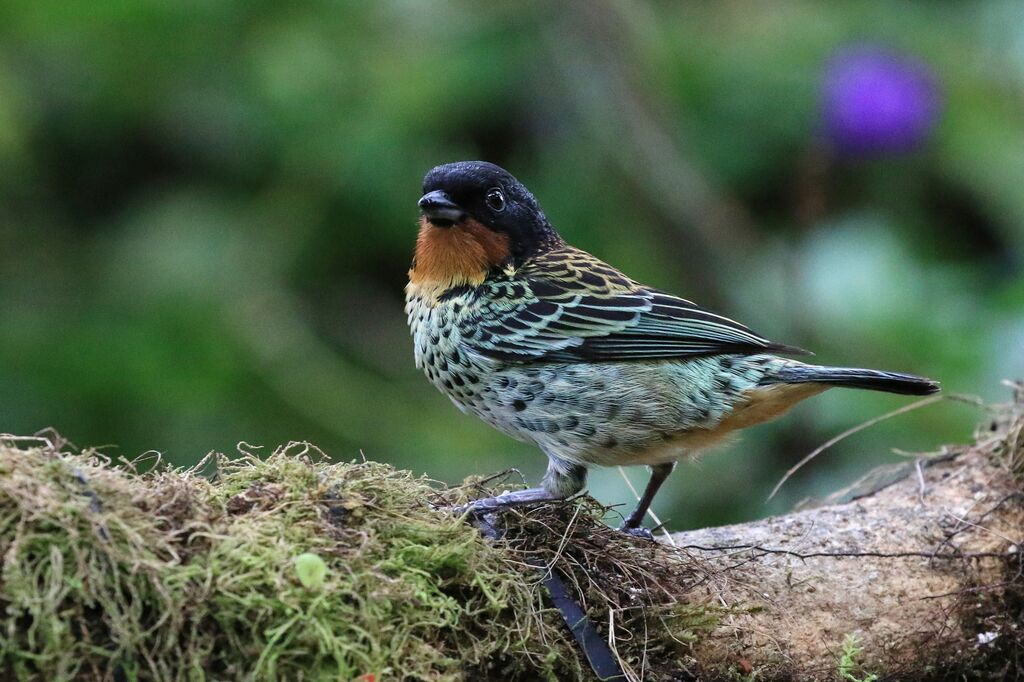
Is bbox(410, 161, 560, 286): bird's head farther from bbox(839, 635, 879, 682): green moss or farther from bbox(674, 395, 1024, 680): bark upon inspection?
bbox(839, 635, 879, 682): green moss

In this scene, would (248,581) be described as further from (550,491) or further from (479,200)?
(479,200)

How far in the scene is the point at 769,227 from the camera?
8.48m

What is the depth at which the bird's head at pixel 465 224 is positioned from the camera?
4.26 metres

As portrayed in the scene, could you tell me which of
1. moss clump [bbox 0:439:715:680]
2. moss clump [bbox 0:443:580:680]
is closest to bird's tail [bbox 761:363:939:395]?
moss clump [bbox 0:439:715:680]

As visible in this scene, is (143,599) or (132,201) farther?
(132,201)

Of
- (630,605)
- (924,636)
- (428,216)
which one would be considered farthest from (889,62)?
(630,605)

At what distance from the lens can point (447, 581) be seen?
9.64ft

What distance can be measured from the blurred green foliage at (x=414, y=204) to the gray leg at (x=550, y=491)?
2409mm

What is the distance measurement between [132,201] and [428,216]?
4639mm

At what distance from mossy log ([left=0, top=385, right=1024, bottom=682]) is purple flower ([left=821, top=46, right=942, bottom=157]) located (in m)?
3.15

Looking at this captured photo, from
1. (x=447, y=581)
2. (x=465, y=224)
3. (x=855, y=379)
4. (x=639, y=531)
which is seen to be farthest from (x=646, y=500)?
(x=447, y=581)

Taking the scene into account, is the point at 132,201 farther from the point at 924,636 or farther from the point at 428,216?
the point at 924,636

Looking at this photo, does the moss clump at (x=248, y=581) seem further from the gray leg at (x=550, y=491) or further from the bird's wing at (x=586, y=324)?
the bird's wing at (x=586, y=324)

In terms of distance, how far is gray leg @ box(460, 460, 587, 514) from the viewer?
340cm
